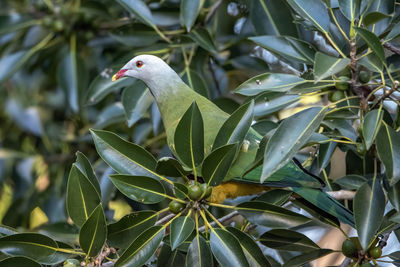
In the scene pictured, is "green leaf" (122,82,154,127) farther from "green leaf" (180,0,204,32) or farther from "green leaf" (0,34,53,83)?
"green leaf" (0,34,53,83)

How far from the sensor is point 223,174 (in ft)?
6.89

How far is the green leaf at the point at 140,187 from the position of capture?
6.67 feet

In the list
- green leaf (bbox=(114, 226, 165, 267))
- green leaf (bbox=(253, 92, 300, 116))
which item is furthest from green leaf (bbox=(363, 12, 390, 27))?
green leaf (bbox=(114, 226, 165, 267))

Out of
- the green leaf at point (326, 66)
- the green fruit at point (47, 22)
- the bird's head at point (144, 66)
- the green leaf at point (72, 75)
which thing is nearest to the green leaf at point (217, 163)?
the green leaf at point (326, 66)

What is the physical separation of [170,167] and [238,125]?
274 millimetres

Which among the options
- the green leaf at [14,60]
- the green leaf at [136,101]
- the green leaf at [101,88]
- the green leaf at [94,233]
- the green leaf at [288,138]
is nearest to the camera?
the green leaf at [288,138]

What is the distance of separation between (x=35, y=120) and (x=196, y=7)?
84.9 inches

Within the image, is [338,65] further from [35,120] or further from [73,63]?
[35,120]

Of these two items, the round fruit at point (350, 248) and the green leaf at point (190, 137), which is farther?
the round fruit at point (350, 248)

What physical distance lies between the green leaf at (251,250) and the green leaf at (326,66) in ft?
1.97

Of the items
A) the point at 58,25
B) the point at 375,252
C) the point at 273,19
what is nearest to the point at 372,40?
the point at 375,252

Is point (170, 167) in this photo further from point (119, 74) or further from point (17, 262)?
point (119, 74)

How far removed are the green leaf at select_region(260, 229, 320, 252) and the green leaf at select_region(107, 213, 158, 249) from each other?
455 mm

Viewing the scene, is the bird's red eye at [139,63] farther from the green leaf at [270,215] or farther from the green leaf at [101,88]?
the green leaf at [270,215]
